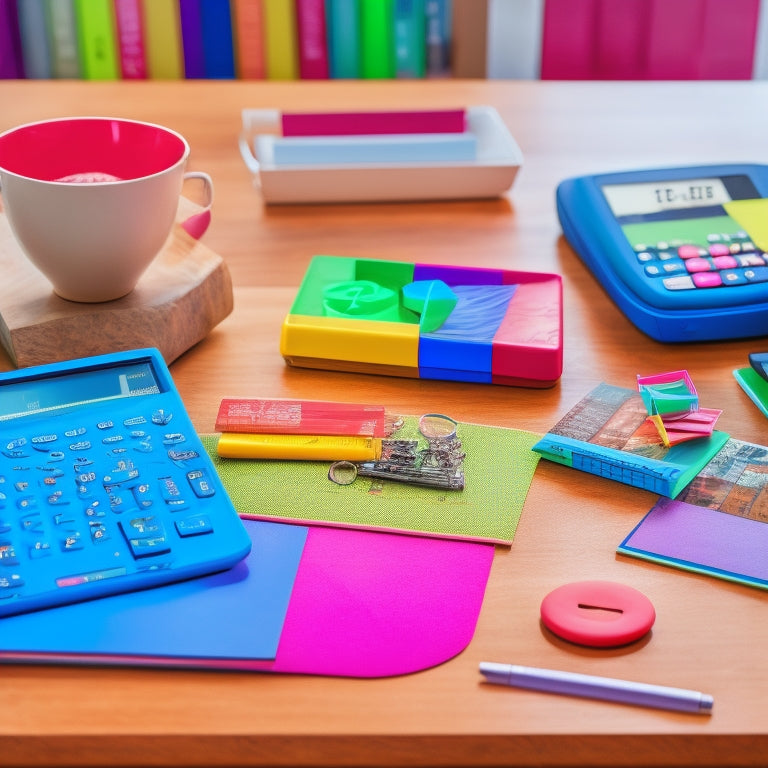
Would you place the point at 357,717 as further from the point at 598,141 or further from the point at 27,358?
the point at 598,141

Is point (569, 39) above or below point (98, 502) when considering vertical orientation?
below

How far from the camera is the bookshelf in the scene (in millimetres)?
1781

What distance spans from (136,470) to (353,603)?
5.7 inches

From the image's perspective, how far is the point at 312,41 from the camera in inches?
70.9

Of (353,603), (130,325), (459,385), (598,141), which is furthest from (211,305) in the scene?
(598,141)

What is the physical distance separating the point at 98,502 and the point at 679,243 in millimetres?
492

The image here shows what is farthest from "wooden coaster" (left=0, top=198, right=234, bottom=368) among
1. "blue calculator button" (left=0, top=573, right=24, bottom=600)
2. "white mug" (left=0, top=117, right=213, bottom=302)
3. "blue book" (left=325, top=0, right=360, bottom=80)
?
"blue book" (left=325, top=0, right=360, bottom=80)

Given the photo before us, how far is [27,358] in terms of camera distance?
670 millimetres

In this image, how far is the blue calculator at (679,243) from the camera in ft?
2.39

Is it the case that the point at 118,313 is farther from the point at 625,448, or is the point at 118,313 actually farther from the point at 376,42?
the point at 376,42

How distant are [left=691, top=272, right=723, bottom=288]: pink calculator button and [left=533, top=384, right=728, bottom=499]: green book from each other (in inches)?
5.5

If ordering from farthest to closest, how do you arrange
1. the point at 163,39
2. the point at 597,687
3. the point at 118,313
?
the point at 163,39, the point at 118,313, the point at 597,687

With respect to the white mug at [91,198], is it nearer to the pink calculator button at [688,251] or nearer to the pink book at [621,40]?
the pink calculator button at [688,251]

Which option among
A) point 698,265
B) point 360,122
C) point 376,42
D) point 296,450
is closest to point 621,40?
point 376,42
